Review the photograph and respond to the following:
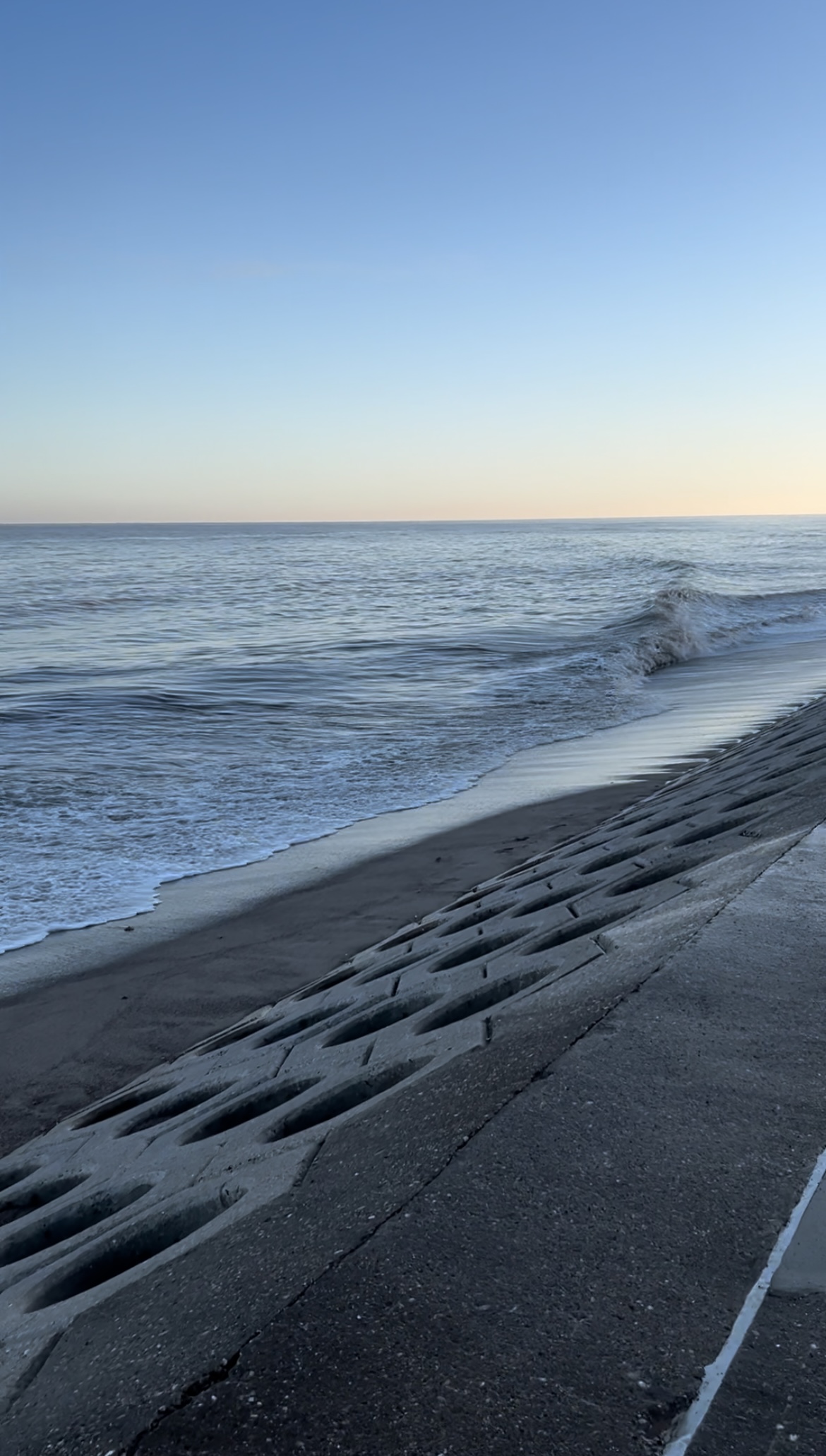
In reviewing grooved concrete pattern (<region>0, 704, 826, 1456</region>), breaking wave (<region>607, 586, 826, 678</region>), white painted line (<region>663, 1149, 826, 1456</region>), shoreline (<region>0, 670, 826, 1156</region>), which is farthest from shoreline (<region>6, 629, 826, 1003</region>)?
white painted line (<region>663, 1149, 826, 1456</region>)

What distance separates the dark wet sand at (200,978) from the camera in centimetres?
409

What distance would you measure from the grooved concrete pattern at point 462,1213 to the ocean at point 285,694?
366 cm

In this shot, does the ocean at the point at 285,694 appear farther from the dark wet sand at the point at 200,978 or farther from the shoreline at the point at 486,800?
the dark wet sand at the point at 200,978

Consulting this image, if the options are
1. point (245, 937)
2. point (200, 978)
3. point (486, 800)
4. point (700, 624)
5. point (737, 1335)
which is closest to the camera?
point (737, 1335)

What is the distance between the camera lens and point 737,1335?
132 centimetres

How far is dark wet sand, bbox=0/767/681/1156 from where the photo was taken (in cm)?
409

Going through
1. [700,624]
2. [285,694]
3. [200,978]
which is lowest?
[200,978]

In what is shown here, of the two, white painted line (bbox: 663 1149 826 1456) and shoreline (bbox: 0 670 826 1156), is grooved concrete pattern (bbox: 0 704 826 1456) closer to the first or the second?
white painted line (bbox: 663 1149 826 1456)

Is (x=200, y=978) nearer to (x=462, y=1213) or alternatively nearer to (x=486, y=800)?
(x=462, y=1213)

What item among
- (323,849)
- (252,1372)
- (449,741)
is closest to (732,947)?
(252,1372)

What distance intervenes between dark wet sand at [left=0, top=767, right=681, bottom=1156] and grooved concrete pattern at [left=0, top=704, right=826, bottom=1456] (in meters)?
1.09

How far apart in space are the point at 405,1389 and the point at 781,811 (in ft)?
10.3

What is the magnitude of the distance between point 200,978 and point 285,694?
382 inches

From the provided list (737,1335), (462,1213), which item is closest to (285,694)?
(462,1213)
